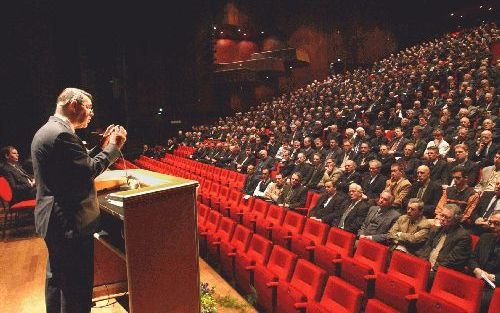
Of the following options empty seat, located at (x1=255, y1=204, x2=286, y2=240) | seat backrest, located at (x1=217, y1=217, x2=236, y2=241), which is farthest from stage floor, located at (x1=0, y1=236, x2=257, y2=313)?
empty seat, located at (x1=255, y1=204, x2=286, y2=240)

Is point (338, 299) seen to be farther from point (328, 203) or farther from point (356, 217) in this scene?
point (328, 203)

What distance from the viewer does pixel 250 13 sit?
1468 cm

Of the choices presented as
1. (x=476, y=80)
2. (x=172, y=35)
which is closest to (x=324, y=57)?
(x=172, y=35)

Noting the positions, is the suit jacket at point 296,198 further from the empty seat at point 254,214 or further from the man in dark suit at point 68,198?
the man in dark suit at point 68,198

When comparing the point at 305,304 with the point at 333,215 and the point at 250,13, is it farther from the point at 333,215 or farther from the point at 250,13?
the point at 250,13

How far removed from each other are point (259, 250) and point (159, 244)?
1845 millimetres

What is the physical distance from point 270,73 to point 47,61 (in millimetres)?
9058

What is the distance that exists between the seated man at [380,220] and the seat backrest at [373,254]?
315 mm

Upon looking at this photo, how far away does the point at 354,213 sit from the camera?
3.28 m

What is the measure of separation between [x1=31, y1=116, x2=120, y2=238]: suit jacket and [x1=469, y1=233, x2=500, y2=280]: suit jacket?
212 cm

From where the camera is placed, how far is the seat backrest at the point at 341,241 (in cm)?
266

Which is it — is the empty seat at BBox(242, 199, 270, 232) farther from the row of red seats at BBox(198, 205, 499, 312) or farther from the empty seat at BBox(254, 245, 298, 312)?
the empty seat at BBox(254, 245, 298, 312)

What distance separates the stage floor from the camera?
2307 mm

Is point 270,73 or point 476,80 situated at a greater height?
point 270,73
